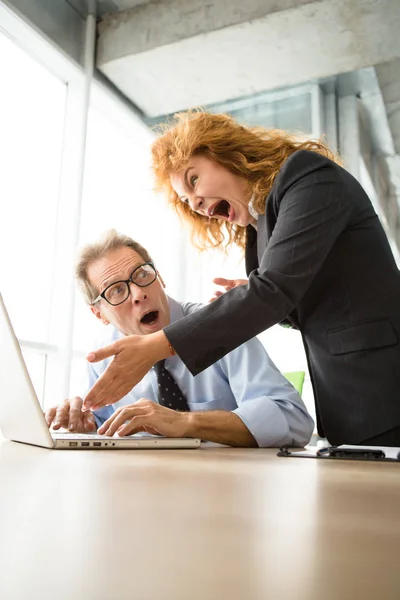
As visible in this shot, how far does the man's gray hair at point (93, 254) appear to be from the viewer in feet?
6.13

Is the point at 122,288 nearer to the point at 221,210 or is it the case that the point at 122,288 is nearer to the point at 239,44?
the point at 221,210

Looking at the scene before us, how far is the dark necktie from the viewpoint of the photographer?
1538 millimetres

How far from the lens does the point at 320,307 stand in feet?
4.56

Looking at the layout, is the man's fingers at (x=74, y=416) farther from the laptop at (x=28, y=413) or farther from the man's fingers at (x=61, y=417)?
the laptop at (x=28, y=413)

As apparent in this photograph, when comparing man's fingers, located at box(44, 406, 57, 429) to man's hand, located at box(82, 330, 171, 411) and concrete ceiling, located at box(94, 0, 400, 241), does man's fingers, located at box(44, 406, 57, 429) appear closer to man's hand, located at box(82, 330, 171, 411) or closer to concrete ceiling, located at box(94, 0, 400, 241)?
man's hand, located at box(82, 330, 171, 411)

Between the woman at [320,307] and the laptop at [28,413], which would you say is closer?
the laptop at [28,413]

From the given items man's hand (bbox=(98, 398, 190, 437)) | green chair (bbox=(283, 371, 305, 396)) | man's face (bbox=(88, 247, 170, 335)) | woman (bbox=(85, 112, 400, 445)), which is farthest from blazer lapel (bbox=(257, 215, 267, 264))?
green chair (bbox=(283, 371, 305, 396))

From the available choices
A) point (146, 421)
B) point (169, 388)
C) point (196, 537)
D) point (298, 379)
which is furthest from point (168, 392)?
point (298, 379)

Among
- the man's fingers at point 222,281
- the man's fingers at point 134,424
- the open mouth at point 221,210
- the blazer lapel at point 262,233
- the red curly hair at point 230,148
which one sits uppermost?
the red curly hair at point 230,148

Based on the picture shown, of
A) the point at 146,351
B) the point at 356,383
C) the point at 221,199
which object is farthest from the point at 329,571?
the point at 221,199

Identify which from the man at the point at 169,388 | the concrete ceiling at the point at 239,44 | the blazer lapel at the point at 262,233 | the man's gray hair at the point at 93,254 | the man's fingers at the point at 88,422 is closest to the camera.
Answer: the man at the point at 169,388

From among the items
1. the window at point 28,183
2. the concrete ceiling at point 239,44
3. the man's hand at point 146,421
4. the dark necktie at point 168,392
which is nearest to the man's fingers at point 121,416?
the man's hand at point 146,421

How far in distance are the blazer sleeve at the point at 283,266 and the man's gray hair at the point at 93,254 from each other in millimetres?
628

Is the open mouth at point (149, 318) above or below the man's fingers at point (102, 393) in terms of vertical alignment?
above
